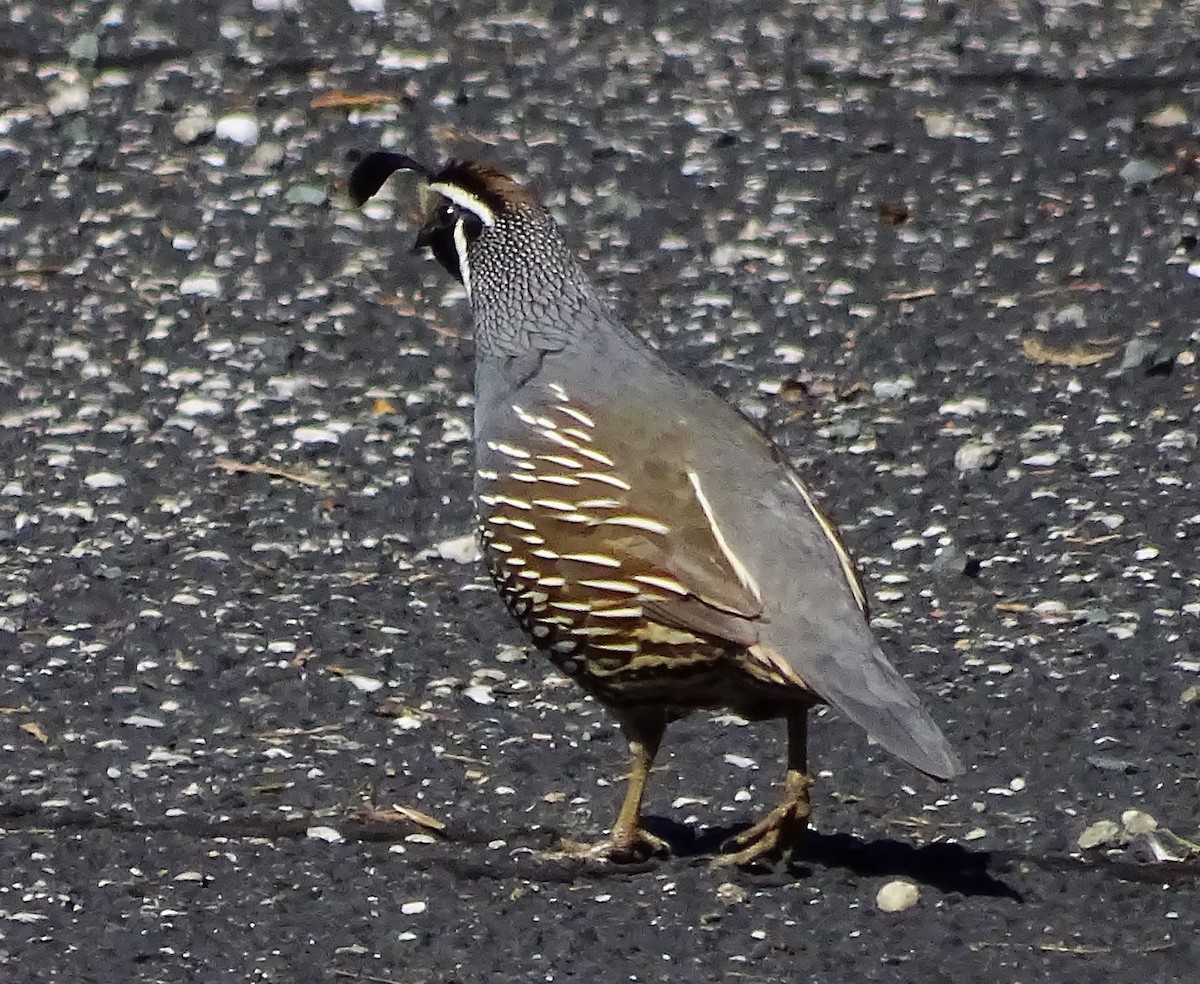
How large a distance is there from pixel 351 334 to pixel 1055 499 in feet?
8.44

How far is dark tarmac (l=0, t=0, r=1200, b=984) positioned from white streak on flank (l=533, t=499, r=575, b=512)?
762mm

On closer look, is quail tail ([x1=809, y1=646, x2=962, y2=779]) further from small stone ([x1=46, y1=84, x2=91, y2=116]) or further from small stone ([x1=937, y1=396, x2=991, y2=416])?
small stone ([x1=46, y1=84, x2=91, y2=116])

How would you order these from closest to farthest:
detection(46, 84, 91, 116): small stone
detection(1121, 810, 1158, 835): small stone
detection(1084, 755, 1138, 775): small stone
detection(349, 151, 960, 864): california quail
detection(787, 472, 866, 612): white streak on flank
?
1. detection(349, 151, 960, 864): california quail
2. detection(787, 472, 866, 612): white streak on flank
3. detection(1121, 810, 1158, 835): small stone
4. detection(1084, 755, 1138, 775): small stone
5. detection(46, 84, 91, 116): small stone

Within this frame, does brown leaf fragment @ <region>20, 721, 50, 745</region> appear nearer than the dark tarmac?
No

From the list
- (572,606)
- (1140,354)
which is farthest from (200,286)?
(572,606)

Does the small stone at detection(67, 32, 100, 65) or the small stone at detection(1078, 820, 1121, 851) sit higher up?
the small stone at detection(67, 32, 100, 65)

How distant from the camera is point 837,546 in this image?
15.3 feet

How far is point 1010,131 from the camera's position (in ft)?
29.4

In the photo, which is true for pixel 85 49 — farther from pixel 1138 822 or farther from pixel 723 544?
pixel 1138 822

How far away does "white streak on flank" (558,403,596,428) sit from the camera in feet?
16.1

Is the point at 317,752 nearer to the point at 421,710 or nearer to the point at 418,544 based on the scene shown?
the point at 421,710

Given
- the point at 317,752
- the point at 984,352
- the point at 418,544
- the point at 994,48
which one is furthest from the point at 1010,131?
the point at 317,752

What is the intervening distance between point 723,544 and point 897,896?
0.82 meters

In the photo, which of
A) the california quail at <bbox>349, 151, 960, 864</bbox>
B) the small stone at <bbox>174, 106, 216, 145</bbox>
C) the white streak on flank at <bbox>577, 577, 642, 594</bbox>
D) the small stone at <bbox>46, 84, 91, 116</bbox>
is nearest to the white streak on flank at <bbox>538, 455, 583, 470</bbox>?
the california quail at <bbox>349, 151, 960, 864</bbox>
